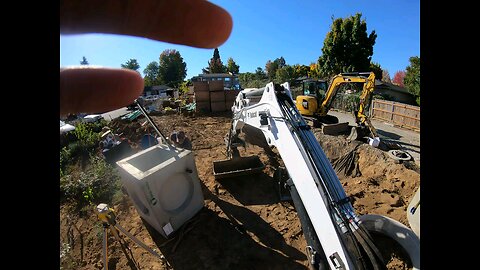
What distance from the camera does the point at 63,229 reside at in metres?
5.42

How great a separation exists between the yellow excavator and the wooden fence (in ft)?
12.9

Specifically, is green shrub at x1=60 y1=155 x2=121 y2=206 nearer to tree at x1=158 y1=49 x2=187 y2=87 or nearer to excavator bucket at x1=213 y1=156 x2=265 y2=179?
excavator bucket at x1=213 y1=156 x2=265 y2=179

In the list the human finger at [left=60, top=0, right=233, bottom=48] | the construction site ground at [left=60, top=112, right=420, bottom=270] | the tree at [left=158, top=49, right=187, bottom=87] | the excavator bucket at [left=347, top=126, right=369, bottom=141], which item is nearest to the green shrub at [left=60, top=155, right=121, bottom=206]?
the construction site ground at [left=60, top=112, right=420, bottom=270]

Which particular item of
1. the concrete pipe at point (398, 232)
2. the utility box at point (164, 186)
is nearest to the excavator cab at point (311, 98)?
the utility box at point (164, 186)

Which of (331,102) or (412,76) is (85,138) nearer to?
(331,102)

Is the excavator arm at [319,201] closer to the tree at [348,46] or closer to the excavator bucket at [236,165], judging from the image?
the excavator bucket at [236,165]

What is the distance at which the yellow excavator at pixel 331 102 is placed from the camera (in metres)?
9.52

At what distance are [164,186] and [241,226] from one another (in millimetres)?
1777

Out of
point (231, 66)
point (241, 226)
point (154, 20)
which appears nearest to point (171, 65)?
point (241, 226)

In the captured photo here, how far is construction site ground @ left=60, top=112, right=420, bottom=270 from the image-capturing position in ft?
14.1

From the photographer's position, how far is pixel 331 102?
1148 centimetres

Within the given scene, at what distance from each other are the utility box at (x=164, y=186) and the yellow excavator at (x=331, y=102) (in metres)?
7.09
